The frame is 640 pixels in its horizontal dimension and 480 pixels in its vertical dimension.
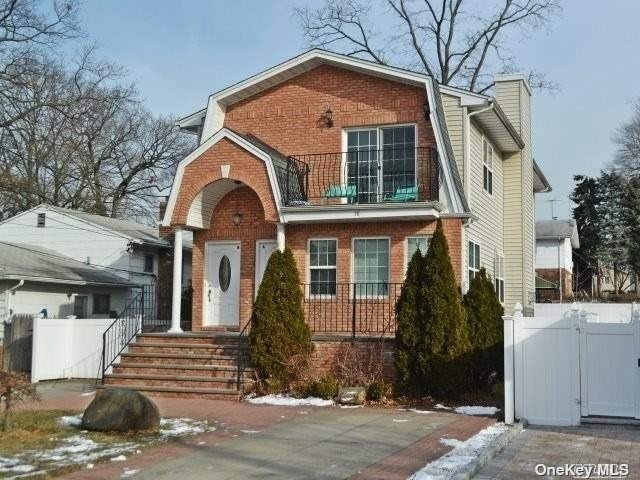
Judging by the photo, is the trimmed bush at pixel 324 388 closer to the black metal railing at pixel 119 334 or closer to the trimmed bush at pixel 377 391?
the trimmed bush at pixel 377 391

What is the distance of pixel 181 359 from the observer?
15750 mm

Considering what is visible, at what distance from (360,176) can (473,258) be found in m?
3.36

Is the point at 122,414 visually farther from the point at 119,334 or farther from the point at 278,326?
the point at 119,334

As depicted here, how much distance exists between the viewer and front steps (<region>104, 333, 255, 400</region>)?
14664mm

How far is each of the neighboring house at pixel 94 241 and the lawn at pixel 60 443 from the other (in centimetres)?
1643

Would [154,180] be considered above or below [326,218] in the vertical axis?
above

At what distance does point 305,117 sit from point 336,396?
7.54m

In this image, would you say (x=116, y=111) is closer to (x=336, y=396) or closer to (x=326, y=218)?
(x=326, y=218)

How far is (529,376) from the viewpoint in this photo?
448 inches

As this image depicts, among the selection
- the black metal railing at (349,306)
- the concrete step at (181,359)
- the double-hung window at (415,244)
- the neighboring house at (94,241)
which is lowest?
the concrete step at (181,359)

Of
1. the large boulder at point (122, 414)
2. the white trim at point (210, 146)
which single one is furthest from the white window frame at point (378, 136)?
the large boulder at point (122, 414)

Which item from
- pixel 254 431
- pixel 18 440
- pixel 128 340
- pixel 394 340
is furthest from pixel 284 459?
pixel 128 340

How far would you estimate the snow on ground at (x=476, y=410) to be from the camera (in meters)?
12.4

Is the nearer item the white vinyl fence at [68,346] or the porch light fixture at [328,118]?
the white vinyl fence at [68,346]
